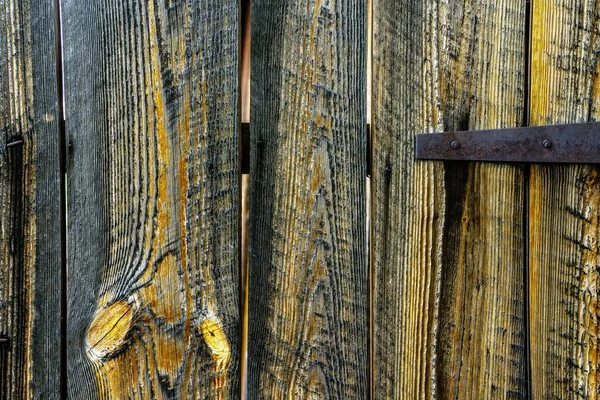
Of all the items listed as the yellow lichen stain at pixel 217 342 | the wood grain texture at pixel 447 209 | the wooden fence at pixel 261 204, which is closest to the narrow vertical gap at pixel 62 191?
the wooden fence at pixel 261 204

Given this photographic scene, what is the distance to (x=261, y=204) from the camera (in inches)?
38.4

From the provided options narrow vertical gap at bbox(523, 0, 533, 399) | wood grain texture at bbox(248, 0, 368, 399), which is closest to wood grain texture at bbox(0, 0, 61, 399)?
wood grain texture at bbox(248, 0, 368, 399)

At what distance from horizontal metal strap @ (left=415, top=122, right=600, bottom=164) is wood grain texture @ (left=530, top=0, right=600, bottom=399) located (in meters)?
0.04

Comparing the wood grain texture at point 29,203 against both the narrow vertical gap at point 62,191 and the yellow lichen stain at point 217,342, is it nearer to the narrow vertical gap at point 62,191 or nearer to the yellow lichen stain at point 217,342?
the narrow vertical gap at point 62,191

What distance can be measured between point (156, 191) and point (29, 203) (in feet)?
0.84

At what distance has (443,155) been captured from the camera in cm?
89

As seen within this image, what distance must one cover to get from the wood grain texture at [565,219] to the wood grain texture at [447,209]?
3 cm

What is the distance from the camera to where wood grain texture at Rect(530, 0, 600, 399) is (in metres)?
0.77

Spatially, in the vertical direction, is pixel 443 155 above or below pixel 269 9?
below

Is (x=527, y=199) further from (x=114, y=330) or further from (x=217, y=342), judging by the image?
(x=114, y=330)

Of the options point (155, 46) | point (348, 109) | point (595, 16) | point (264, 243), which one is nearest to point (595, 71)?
point (595, 16)

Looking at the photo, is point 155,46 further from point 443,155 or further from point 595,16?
point 595,16

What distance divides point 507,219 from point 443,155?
0.16m

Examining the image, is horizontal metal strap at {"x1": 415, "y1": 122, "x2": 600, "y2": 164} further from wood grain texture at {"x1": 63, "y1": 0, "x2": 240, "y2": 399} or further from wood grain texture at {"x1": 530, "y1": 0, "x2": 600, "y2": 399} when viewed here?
wood grain texture at {"x1": 63, "y1": 0, "x2": 240, "y2": 399}
